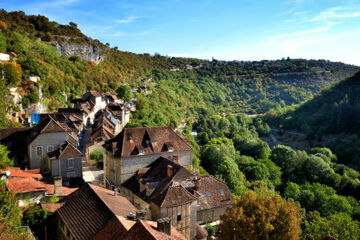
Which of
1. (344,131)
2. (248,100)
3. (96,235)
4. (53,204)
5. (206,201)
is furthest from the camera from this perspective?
(248,100)

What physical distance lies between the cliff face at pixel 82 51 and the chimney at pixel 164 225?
77.8 meters

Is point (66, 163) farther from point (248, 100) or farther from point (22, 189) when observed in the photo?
point (248, 100)

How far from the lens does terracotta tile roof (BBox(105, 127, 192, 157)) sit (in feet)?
96.3

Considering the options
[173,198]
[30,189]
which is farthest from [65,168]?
[173,198]

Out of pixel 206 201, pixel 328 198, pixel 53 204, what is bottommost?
pixel 328 198

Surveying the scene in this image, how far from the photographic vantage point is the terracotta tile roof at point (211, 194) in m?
29.0

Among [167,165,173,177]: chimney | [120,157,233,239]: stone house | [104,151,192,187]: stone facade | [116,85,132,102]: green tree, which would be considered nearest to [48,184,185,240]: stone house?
[120,157,233,239]: stone house

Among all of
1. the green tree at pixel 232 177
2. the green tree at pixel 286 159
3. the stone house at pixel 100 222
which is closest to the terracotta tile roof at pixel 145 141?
the stone house at pixel 100 222

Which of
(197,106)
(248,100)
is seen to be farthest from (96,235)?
(248,100)

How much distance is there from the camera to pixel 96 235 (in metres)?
15.2

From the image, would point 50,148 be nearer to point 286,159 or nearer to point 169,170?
point 169,170

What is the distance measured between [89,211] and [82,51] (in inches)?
3161

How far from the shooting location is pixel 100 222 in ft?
52.6

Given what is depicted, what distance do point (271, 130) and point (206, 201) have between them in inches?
3297
